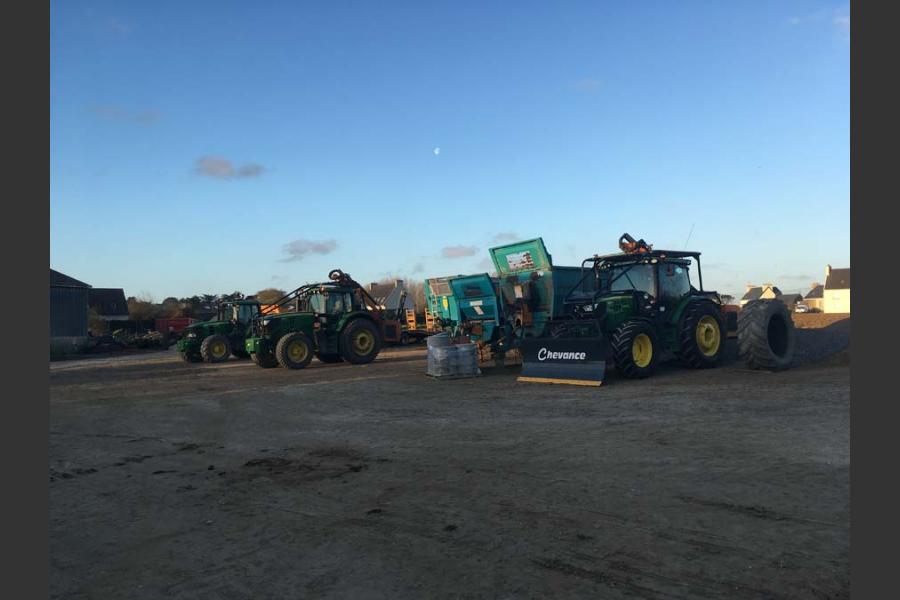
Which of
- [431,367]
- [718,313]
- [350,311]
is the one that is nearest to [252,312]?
[350,311]

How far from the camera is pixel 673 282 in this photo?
551 inches

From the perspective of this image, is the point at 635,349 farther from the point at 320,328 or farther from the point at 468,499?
the point at 320,328

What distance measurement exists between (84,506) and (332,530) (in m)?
2.57

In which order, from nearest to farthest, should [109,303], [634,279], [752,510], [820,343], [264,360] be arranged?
[752,510] → [634,279] → [820,343] → [264,360] → [109,303]

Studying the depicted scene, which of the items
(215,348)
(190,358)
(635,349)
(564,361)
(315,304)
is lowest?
(190,358)

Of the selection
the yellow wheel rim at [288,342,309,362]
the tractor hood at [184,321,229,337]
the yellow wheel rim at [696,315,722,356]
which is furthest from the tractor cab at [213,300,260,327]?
the yellow wheel rim at [696,315,722,356]

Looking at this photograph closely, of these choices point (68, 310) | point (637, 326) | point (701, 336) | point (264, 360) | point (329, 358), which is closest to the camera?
point (637, 326)

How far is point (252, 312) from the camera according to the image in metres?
23.3

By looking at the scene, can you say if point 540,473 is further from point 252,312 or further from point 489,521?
point 252,312

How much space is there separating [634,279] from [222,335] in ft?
50.6

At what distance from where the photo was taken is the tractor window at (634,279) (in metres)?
13.7

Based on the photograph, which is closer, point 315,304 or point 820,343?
point 820,343

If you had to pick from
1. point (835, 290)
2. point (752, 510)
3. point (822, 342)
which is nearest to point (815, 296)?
point (835, 290)

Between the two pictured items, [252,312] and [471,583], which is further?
[252,312]
